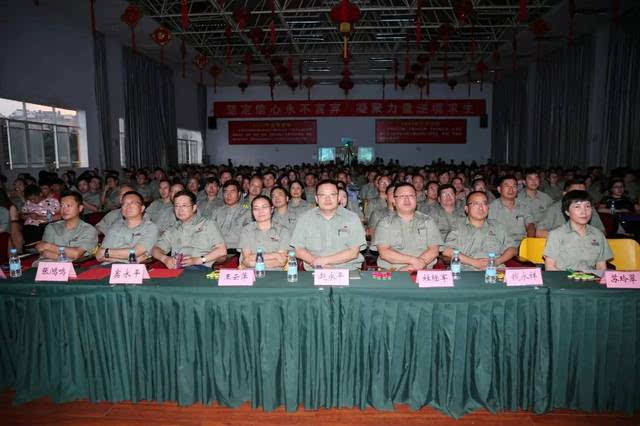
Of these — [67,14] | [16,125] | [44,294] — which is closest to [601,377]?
[44,294]

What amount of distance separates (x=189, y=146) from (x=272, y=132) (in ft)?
11.2

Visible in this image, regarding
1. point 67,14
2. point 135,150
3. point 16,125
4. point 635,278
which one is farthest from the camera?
point 135,150

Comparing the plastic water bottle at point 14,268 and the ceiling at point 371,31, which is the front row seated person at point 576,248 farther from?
the ceiling at point 371,31

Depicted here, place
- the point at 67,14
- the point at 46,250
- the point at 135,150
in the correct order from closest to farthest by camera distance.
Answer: the point at 46,250, the point at 67,14, the point at 135,150

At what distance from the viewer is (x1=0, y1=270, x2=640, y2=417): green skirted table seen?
222 centimetres

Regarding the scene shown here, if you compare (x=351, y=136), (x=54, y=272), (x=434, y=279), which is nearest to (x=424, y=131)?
(x=351, y=136)

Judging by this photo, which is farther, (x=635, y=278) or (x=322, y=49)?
(x=322, y=49)

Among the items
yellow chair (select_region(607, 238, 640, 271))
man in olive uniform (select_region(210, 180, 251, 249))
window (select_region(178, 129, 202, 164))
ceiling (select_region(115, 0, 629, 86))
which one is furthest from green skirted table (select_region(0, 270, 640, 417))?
window (select_region(178, 129, 202, 164))

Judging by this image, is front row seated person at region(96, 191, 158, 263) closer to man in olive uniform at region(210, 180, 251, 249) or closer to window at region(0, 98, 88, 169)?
man in olive uniform at region(210, 180, 251, 249)

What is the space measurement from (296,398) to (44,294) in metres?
1.43

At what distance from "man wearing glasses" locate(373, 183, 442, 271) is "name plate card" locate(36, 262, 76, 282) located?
1.92 metres

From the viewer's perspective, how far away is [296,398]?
229 centimetres

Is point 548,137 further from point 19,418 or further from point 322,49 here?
point 19,418

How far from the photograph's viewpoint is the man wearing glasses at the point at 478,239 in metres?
3.14
